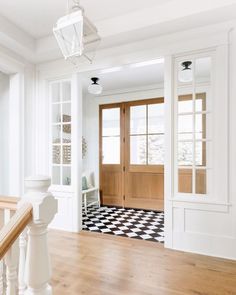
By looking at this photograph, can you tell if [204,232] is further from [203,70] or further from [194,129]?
[203,70]

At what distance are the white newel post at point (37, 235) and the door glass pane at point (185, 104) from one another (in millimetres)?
2281

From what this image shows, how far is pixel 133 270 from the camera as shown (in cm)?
224

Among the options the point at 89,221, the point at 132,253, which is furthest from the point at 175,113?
the point at 89,221

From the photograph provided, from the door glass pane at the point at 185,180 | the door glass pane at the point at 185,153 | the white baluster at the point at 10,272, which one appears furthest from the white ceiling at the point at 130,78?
the white baluster at the point at 10,272

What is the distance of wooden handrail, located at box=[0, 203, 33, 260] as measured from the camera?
0.80 metres

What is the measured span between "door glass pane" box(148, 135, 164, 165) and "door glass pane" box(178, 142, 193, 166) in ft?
6.62

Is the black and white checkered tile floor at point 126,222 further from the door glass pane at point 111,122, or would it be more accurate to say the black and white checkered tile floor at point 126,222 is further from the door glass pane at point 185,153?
the door glass pane at point 111,122

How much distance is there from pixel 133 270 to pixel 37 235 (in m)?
1.67

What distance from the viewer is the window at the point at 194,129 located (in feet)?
8.77

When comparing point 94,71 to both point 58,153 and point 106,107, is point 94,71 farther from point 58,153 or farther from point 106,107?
point 106,107

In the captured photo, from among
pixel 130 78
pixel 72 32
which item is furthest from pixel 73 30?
pixel 130 78

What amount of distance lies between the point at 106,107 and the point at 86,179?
5.96 ft

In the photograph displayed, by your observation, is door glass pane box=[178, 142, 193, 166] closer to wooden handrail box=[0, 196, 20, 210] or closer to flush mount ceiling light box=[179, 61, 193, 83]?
flush mount ceiling light box=[179, 61, 193, 83]

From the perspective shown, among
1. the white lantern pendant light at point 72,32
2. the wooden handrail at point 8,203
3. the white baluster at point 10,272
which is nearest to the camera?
the white baluster at point 10,272
